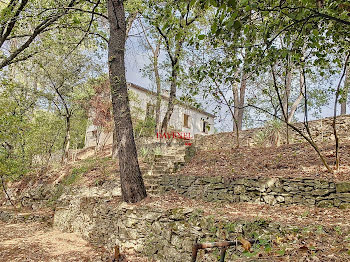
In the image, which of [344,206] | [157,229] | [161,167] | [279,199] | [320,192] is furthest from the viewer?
[161,167]

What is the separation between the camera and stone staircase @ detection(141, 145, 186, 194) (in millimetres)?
8370

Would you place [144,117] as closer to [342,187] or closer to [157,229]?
[157,229]

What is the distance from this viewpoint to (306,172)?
6613 millimetres

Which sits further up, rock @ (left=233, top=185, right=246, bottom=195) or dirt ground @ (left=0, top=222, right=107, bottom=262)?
rock @ (left=233, top=185, right=246, bottom=195)

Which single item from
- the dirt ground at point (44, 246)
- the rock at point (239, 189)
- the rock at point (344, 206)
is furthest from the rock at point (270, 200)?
the dirt ground at point (44, 246)

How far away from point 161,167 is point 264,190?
4129 millimetres

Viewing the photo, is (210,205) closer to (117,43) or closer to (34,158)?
(117,43)

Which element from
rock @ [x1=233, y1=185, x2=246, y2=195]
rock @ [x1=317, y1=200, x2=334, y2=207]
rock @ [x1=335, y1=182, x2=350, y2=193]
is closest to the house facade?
rock @ [x1=233, y1=185, x2=246, y2=195]

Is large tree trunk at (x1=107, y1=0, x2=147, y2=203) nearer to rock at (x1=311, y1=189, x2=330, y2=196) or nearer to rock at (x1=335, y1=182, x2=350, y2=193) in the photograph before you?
rock at (x1=311, y1=189, x2=330, y2=196)

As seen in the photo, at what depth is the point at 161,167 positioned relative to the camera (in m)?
9.30

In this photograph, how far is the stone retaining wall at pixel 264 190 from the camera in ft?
17.9

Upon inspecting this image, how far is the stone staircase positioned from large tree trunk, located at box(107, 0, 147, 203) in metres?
1.13

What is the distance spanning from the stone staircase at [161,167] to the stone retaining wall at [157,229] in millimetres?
1549

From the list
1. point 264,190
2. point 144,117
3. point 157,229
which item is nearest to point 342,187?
point 264,190
